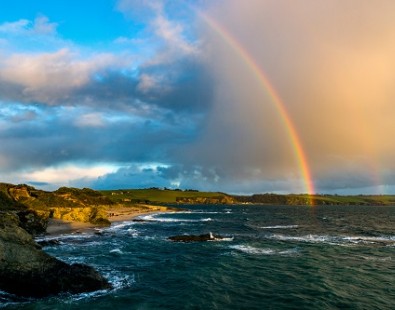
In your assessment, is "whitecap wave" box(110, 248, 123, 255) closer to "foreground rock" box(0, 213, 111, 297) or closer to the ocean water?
the ocean water

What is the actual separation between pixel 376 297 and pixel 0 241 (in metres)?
34.6

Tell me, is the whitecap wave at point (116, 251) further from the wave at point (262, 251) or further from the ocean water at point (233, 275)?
the wave at point (262, 251)

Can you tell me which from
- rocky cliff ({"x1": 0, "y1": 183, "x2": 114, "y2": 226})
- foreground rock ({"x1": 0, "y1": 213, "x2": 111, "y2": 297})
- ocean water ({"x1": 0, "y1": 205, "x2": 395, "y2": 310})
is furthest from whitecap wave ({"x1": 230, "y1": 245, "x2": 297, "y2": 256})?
rocky cliff ({"x1": 0, "y1": 183, "x2": 114, "y2": 226})

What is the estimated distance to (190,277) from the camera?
4097 cm

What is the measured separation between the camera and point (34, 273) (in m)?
32.9

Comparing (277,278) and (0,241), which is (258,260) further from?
(0,241)

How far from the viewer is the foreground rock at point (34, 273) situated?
32.3m

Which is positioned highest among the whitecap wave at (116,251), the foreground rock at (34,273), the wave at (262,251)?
the foreground rock at (34,273)

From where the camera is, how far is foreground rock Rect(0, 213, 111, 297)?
106 ft

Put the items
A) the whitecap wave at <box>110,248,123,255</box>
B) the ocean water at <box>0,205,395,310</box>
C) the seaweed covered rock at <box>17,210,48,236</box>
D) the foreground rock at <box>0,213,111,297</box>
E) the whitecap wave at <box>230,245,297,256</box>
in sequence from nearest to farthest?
1. the ocean water at <box>0,205,395,310</box>
2. the foreground rock at <box>0,213,111,297</box>
3. the whitecap wave at <box>110,248,123,255</box>
4. the whitecap wave at <box>230,245,297,256</box>
5. the seaweed covered rock at <box>17,210,48,236</box>

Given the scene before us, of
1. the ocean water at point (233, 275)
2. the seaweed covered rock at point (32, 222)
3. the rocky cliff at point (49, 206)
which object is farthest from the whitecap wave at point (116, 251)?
the rocky cliff at point (49, 206)

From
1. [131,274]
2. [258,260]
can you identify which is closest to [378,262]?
[258,260]

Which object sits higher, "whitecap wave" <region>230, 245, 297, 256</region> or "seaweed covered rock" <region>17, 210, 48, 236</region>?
"seaweed covered rock" <region>17, 210, 48, 236</region>

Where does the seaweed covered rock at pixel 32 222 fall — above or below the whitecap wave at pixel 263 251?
above
